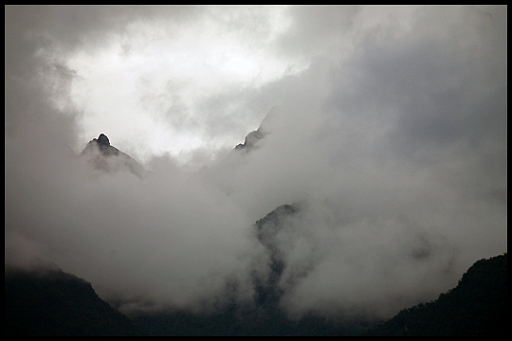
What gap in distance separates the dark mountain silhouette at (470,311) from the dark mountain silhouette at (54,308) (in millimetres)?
111169

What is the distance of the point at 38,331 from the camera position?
10838 centimetres

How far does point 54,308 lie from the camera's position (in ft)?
401

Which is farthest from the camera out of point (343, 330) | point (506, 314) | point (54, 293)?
point (343, 330)

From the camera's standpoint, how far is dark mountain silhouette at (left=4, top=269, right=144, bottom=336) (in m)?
111

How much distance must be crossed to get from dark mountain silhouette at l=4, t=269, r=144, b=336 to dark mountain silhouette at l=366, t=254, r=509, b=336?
111 meters

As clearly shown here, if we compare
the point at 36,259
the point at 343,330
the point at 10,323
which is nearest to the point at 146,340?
the point at 10,323

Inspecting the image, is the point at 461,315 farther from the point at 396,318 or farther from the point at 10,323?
the point at 10,323

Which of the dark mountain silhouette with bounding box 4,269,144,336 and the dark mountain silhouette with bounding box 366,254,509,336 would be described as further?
the dark mountain silhouette with bounding box 4,269,144,336

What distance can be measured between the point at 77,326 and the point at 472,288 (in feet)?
465

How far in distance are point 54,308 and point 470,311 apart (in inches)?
5693

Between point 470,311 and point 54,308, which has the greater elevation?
point 54,308

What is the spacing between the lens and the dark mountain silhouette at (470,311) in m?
95.6

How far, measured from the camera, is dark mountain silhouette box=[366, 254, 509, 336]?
95.6m

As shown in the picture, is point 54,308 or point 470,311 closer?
point 470,311
